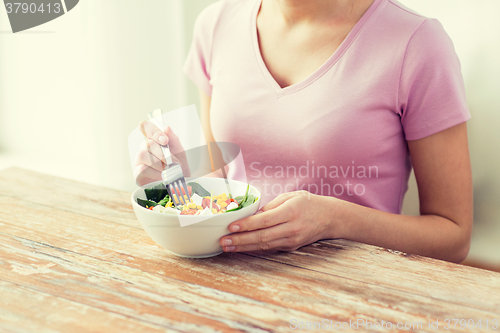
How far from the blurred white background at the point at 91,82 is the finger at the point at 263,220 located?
4.66ft

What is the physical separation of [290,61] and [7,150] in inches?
72.9

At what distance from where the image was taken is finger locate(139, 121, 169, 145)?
2.53 feet

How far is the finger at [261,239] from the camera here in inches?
25.5

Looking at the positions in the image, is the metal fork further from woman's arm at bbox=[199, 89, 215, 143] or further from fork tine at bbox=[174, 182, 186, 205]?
woman's arm at bbox=[199, 89, 215, 143]

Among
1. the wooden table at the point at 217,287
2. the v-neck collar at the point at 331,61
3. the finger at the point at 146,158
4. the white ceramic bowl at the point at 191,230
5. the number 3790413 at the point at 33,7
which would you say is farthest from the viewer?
the number 3790413 at the point at 33,7

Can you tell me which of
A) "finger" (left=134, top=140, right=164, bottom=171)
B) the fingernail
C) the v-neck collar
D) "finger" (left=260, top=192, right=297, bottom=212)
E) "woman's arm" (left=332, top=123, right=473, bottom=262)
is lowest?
"woman's arm" (left=332, top=123, right=473, bottom=262)

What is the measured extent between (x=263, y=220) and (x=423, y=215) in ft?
1.59

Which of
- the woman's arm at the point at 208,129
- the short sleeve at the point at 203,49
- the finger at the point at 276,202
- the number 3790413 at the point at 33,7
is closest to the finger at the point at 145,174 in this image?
the finger at the point at 276,202

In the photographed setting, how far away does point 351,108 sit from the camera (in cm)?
92

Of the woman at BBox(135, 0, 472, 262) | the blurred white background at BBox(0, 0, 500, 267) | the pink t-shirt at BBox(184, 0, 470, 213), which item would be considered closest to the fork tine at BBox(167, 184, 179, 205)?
the woman at BBox(135, 0, 472, 262)

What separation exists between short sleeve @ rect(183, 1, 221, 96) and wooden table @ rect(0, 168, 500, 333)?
58 cm

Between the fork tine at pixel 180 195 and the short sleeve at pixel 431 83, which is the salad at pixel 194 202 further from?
the short sleeve at pixel 431 83

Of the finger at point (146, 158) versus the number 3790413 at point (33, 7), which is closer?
the finger at point (146, 158)

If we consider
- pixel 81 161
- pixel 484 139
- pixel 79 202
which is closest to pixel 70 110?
pixel 81 161
